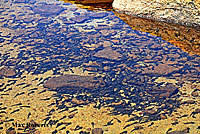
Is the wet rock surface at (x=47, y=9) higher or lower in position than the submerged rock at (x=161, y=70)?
higher

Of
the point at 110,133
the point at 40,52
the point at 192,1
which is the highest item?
the point at 192,1

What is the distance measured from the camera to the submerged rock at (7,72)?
11.0 feet

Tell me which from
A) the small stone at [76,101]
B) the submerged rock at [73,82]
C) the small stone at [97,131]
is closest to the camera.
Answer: the small stone at [97,131]

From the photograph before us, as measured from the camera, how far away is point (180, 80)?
3191mm

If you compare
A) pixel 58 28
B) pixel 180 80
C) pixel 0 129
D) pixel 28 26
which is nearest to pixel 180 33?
pixel 180 80

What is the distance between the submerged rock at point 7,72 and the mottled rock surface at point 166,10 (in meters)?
2.75

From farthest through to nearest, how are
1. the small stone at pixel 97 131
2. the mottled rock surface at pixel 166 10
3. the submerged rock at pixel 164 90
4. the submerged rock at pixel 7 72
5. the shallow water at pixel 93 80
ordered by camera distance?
the mottled rock surface at pixel 166 10 < the submerged rock at pixel 7 72 < the submerged rock at pixel 164 90 < the shallow water at pixel 93 80 < the small stone at pixel 97 131

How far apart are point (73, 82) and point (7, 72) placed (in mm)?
918

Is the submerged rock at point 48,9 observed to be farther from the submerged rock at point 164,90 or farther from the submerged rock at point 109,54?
the submerged rock at point 164,90

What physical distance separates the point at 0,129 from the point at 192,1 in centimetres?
366

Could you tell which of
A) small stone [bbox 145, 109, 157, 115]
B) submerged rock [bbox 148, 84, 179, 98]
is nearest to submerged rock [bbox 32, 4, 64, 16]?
submerged rock [bbox 148, 84, 179, 98]

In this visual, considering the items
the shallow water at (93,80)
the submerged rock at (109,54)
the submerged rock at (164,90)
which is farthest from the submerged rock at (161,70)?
the submerged rock at (109,54)

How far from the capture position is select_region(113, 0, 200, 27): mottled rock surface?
14.8 feet

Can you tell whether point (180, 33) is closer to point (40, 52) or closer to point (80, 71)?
point (80, 71)
